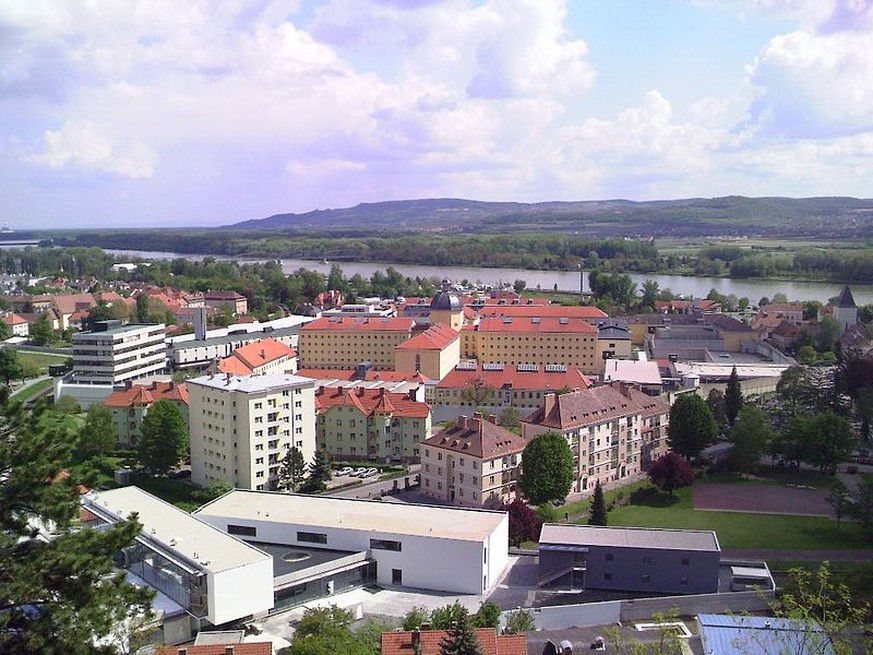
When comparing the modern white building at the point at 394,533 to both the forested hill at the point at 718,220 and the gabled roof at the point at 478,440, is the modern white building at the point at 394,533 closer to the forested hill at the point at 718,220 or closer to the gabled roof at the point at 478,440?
the gabled roof at the point at 478,440

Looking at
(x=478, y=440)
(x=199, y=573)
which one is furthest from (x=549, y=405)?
(x=199, y=573)

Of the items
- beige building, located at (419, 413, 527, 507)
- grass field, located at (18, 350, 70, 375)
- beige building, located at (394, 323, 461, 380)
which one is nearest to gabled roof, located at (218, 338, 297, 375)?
beige building, located at (394, 323, 461, 380)

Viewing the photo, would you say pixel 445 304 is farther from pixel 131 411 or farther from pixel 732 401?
pixel 131 411

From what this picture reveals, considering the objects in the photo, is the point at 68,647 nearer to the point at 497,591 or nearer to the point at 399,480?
the point at 497,591

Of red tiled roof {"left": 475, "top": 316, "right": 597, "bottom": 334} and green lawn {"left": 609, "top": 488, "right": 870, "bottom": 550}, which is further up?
red tiled roof {"left": 475, "top": 316, "right": 597, "bottom": 334}

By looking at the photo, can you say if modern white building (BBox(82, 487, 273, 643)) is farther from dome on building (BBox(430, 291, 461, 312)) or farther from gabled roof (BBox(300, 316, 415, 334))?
dome on building (BBox(430, 291, 461, 312))

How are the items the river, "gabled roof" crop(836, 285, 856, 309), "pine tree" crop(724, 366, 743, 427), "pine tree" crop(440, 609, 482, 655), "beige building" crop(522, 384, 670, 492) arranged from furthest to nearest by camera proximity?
the river, "gabled roof" crop(836, 285, 856, 309), "pine tree" crop(724, 366, 743, 427), "beige building" crop(522, 384, 670, 492), "pine tree" crop(440, 609, 482, 655)

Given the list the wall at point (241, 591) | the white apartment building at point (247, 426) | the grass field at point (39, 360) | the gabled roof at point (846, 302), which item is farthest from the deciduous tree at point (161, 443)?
the gabled roof at point (846, 302)
